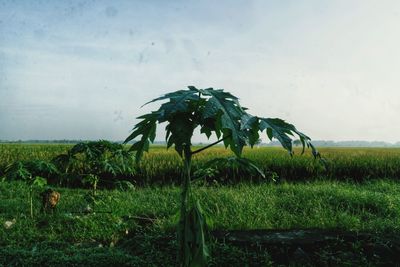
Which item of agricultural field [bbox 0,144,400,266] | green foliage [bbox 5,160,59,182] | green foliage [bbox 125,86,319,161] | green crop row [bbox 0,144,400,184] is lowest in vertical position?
agricultural field [bbox 0,144,400,266]

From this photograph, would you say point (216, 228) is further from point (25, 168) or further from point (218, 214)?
point (25, 168)

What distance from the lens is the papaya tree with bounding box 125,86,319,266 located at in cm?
256

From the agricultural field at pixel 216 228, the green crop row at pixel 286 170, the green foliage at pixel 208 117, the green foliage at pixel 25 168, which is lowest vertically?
the agricultural field at pixel 216 228

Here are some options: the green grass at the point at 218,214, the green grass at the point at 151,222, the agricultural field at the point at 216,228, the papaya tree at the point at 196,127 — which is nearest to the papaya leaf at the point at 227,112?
the papaya tree at the point at 196,127

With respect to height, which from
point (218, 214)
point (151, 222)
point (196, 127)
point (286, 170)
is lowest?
point (151, 222)

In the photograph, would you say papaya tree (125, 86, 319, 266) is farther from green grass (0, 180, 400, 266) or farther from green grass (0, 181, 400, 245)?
green grass (0, 181, 400, 245)

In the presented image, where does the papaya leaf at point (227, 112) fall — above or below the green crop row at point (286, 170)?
above

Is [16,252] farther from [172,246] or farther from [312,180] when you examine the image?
[312,180]

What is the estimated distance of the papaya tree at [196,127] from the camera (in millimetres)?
2559

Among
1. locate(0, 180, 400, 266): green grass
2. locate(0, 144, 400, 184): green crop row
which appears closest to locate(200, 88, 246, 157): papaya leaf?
locate(0, 180, 400, 266): green grass

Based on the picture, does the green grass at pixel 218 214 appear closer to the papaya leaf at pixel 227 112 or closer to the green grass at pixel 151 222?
the green grass at pixel 151 222

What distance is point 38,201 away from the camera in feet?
26.3

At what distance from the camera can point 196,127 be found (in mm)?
2857

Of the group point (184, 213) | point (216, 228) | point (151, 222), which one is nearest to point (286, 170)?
point (151, 222)
